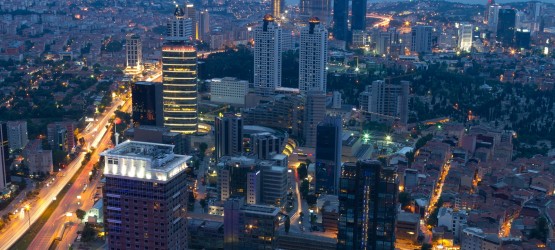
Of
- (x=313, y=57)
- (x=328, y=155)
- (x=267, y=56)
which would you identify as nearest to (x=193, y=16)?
(x=267, y=56)

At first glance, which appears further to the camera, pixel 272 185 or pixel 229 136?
pixel 229 136

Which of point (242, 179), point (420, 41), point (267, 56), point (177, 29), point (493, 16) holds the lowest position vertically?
point (242, 179)

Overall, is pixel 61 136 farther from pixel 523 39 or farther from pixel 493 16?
pixel 493 16

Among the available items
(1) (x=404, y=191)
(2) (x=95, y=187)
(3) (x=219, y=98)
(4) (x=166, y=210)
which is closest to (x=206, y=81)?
(3) (x=219, y=98)

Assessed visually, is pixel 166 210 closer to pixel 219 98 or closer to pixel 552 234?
pixel 552 234

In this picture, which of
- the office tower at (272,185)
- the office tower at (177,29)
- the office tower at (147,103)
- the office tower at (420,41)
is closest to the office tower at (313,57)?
the office tower at (177,29)

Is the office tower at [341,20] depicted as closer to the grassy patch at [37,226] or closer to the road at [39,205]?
the road at [39,205]

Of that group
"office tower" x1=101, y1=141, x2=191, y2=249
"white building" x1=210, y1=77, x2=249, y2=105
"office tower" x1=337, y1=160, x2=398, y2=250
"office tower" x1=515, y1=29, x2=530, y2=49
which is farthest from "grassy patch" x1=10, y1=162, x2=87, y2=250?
"office tower" x1=515, y1=29, x2=530, y2=49
